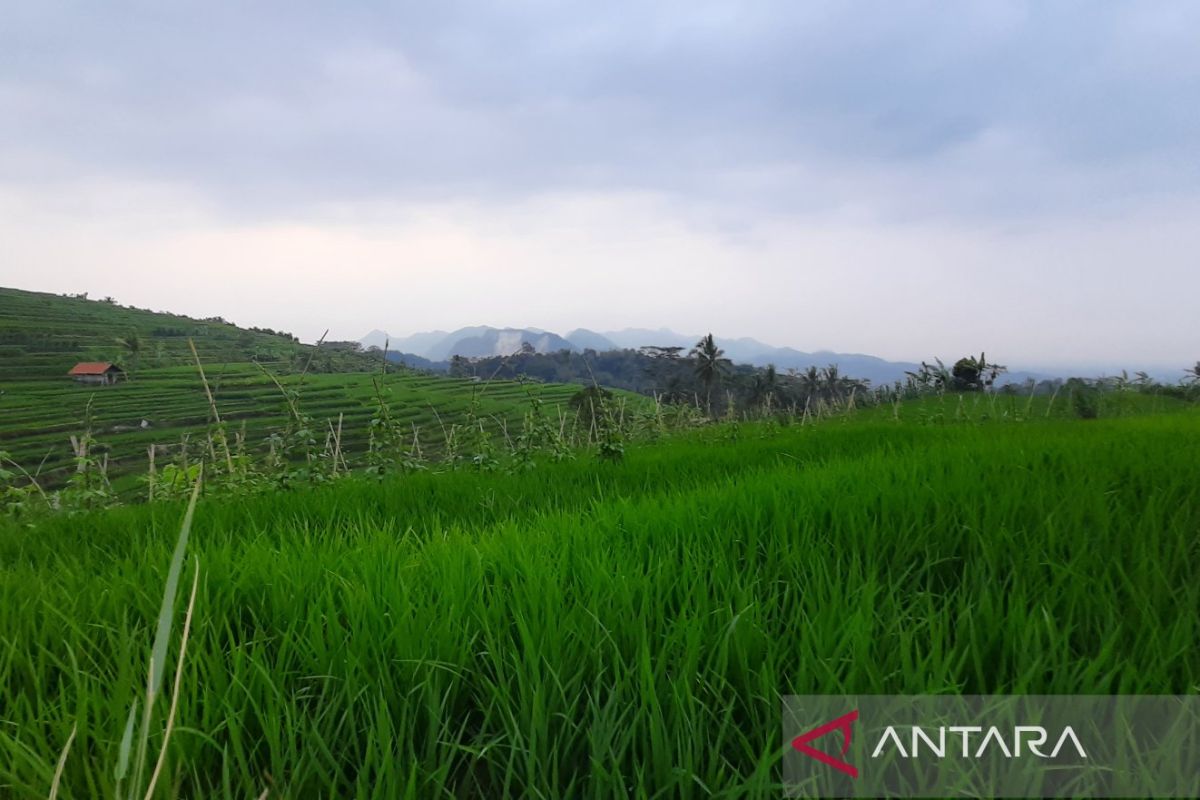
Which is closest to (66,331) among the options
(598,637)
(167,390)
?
(167,390)

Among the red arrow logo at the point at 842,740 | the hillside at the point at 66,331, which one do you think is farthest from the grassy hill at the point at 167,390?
the red arrow logo at the point at 842,740

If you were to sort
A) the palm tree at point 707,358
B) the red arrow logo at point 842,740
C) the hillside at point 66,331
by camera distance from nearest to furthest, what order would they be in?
the red arrow logo at point 842,740
the hillside at point 66,331
the palm tree at point 707,358

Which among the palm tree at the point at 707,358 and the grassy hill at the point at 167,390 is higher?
the palm tree at the point at 707,358

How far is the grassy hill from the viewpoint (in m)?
5.04

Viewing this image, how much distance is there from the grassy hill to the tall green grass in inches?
34.9

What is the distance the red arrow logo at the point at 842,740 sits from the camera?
0.84 meters

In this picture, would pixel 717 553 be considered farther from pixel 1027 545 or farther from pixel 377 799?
pixel 377 799

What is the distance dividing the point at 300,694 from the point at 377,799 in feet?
1.28

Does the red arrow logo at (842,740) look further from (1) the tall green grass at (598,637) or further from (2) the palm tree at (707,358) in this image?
(2) the palm tree at (707,358)

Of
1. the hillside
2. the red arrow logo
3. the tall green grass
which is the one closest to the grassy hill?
the hillside

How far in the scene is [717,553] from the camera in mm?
1648

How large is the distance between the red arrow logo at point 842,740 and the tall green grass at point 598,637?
0.22ft

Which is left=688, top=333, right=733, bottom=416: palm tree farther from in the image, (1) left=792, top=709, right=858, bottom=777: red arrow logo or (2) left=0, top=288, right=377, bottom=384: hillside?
(1) left=792, top=709, right=858, bottom=777: red arrow logo

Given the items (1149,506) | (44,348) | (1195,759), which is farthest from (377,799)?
(44,348)
